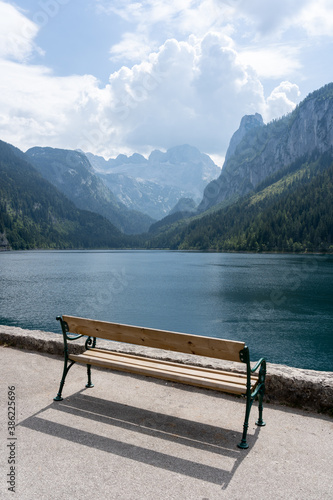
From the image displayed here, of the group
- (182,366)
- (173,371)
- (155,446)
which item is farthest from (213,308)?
(155,446)

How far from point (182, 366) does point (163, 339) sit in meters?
0.78

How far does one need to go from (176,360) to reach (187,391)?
1192 millimetres

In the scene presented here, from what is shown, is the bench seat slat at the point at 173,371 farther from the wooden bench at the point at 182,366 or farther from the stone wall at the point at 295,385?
the stone wall at the point at 295,385

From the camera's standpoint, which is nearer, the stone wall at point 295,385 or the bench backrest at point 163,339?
the bench backrest at point 163,339

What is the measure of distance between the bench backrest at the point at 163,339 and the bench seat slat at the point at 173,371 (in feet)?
1.39

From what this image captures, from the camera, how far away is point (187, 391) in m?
8.02

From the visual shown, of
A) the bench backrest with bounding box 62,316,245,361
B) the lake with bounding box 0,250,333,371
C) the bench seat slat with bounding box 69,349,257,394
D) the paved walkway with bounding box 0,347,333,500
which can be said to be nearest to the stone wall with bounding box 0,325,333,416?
the paved walkway with bounding box 0,347,333,500

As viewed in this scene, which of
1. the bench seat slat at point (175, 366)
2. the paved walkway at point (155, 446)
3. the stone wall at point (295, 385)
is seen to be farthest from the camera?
the stone wall at point (295, 385)

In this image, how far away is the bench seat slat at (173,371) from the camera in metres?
6.17

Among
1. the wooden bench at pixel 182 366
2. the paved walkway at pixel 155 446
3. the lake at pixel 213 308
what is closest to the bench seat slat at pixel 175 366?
the wooden bench at pixel 182 366

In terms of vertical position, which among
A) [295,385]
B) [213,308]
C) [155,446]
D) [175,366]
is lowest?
[213,308]

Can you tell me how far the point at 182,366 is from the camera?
711 cm

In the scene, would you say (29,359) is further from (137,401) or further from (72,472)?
(72,472)

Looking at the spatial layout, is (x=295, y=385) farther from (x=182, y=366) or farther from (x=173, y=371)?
(x=173, y=371)
